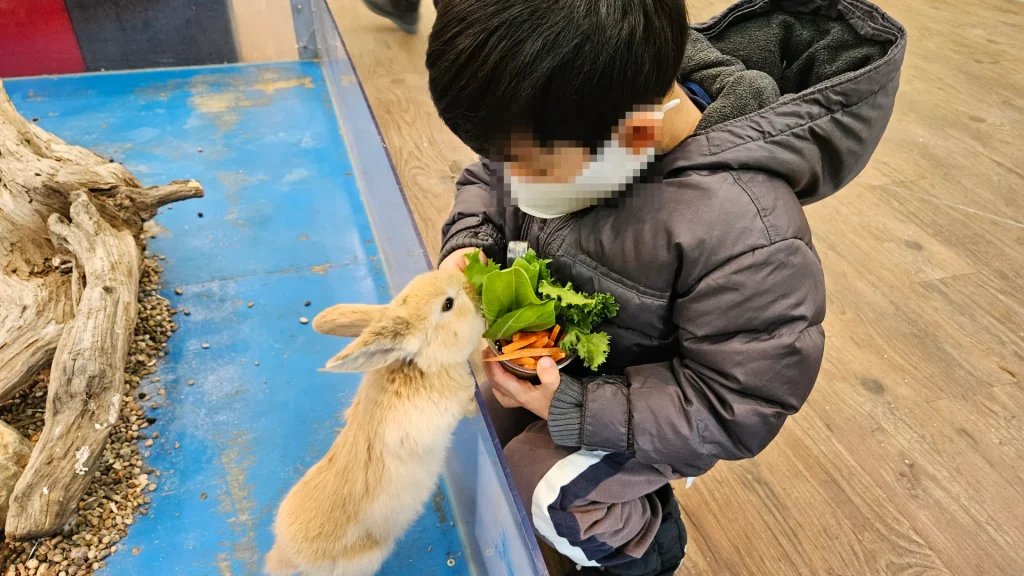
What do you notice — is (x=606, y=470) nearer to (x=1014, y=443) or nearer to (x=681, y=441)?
(x=681, y=441)

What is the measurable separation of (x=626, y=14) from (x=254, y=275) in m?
1.57

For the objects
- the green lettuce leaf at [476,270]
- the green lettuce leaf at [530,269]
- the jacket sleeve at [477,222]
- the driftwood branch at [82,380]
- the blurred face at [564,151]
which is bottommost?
the driftwood branch at [82,380]

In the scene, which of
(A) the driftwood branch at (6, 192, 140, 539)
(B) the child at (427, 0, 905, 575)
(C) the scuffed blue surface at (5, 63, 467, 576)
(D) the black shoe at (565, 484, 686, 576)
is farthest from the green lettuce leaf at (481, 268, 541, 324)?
(A) the driftwood branch at (6, 192, 140, 539)

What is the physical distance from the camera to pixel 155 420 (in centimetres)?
156

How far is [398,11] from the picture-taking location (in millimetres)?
3014

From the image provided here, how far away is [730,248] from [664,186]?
0.14 metres

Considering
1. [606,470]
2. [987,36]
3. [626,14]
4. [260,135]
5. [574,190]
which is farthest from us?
[987,36]

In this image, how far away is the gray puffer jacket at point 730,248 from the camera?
92 cm

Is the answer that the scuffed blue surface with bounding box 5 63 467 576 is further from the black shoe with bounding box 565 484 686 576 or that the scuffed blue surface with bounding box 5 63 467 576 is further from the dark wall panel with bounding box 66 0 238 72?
the black shoe with bounding box 565 484 686 576

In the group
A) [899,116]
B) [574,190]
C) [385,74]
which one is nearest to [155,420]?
[574,190]

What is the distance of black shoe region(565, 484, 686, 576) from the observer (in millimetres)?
1274

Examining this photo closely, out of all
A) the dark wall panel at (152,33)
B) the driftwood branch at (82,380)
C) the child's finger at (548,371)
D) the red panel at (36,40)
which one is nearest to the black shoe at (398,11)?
the dark wall panel at (152,33)

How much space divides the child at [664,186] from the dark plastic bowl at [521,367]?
0.02m

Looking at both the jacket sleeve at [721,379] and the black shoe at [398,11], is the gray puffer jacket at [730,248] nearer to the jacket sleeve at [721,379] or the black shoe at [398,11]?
the jacket sleeve at [721,379]
